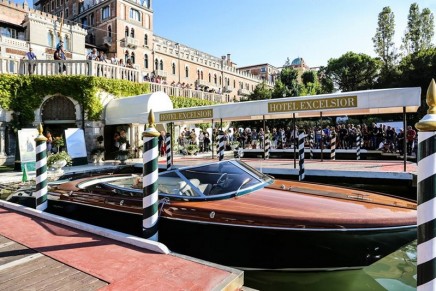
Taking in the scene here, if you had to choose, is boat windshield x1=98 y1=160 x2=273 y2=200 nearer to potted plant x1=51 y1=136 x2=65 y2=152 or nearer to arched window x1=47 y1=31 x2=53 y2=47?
potted plant x1=51 y1=136 x2=65 y2=152

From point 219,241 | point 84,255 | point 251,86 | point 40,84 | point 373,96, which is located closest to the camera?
point 84,255

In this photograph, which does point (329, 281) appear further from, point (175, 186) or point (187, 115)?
point (187, 115)

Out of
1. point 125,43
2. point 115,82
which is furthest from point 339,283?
point 125,43

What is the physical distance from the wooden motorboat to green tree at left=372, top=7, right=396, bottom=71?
1496 inches

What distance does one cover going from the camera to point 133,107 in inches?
624

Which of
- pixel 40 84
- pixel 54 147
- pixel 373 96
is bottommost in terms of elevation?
pixel 54 147

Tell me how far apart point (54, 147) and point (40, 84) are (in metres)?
4.09

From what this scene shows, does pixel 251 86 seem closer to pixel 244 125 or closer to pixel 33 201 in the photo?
pixel 244 125

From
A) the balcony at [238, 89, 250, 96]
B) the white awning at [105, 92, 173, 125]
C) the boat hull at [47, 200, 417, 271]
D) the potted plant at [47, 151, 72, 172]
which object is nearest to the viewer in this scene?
the boat hull at [47, 200, 417, 271]

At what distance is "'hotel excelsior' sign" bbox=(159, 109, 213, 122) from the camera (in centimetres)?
1240

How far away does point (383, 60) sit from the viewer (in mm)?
38812

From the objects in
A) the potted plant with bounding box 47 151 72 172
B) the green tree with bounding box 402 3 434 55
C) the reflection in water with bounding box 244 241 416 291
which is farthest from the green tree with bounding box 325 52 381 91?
the reflection in water with bounding box 244 241 416 291

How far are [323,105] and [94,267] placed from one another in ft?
26.5

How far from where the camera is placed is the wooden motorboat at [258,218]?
3727 millimetres
